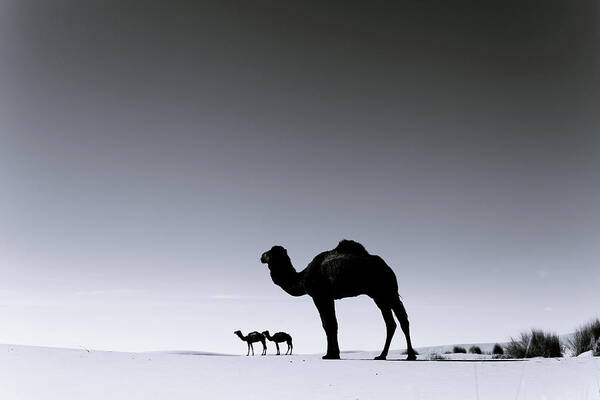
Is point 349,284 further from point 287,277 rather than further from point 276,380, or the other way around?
point 276,380

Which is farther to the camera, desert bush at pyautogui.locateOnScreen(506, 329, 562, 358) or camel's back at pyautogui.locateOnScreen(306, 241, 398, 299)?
desert bush at pyautogui.locateOnScreen(506, 329, 562, 358)

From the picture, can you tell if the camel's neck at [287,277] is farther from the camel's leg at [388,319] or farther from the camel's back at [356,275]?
the camel's leg at [388,319]

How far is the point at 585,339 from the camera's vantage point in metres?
16.9

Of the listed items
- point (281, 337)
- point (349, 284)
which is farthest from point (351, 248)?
point (281, 337)

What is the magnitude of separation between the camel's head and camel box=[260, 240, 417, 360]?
0.98 m

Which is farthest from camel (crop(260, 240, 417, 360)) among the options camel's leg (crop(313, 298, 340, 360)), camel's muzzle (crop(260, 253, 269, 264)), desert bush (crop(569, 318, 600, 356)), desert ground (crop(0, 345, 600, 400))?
desert bush (crop(569, 318, 600, 356))

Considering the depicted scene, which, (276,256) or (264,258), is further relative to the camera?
(264,258)

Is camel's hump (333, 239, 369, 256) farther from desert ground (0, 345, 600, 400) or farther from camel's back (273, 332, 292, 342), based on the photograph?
camel's back (273, 332, 292, 342)

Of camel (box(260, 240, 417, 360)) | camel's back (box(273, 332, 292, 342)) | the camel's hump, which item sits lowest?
camel's back (box(273, 332, 292, 342))

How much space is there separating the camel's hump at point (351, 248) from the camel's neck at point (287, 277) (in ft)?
5.25

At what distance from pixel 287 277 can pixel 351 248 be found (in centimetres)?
238

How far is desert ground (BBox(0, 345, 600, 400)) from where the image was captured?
21.8ft

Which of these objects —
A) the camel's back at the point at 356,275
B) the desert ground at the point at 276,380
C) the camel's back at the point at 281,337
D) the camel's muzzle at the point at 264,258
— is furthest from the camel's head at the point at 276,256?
the camel's back at the point at 281,337

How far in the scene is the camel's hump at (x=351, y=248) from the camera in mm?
13766
